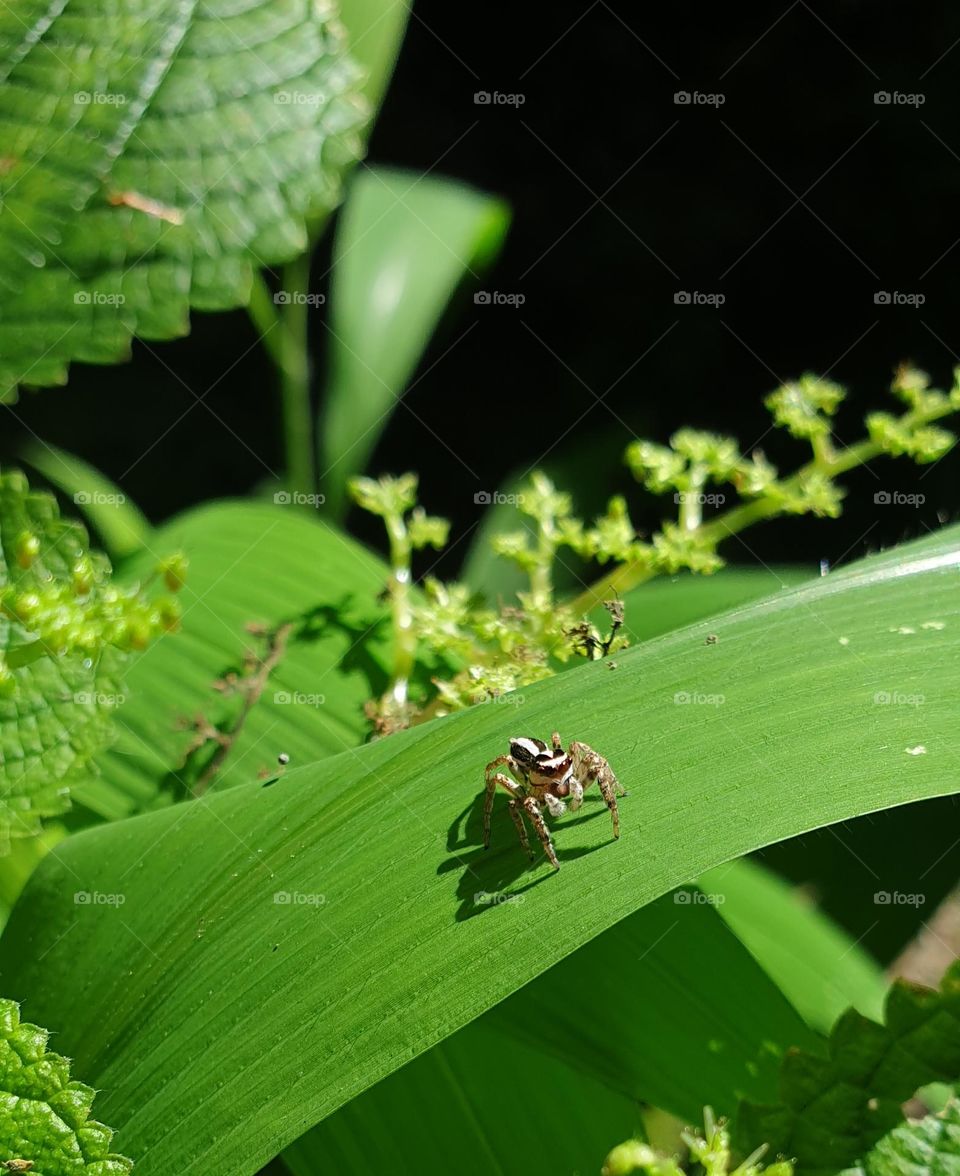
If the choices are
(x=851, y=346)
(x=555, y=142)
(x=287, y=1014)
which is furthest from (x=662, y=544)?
(x=555, y=142)

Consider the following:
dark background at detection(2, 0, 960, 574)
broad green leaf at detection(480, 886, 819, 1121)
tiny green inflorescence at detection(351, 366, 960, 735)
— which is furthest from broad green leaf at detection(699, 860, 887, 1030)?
dark background at detection(2, 0, 960, 574)


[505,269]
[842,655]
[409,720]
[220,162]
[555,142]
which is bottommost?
[409,720]

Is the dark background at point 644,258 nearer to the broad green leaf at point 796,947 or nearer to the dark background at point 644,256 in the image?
the dark background at point 644,256

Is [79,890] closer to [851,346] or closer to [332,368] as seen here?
[332,368]

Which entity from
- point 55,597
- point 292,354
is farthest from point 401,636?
point 292,354

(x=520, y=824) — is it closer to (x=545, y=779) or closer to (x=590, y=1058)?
(x=545, y=779)

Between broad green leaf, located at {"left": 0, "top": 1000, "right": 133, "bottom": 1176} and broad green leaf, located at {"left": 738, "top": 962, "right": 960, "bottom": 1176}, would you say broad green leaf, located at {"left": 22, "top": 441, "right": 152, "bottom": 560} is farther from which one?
broad green leaf, located at {"left": 738, "top": 962, "right": 960, "bottom": 1176}
